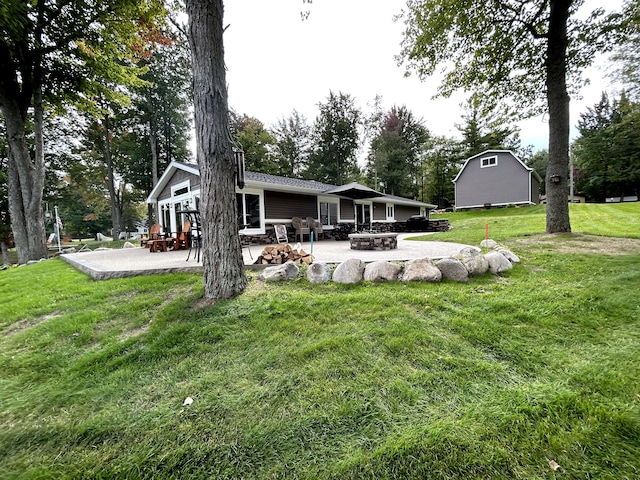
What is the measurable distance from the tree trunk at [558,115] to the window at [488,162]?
15653 millimetres

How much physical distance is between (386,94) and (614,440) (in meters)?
28.4

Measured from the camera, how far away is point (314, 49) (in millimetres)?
6113

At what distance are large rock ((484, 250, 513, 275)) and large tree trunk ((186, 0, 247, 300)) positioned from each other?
3641mm

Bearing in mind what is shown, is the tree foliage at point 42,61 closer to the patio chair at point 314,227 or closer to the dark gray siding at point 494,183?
the patio chair at point 314,227

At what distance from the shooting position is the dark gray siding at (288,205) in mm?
10117

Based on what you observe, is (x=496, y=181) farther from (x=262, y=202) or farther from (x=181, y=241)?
(x=181, y=241)

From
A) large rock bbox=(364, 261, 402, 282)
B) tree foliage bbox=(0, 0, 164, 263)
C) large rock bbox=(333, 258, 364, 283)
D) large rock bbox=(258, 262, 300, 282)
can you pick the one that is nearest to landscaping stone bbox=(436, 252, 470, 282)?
large rock bbox=(364, 261, 402, 282)

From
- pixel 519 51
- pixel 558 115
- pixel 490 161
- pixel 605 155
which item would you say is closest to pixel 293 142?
pixel 490 161

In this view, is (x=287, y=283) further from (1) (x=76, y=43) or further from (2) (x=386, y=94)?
(2) (x=386, y=94)

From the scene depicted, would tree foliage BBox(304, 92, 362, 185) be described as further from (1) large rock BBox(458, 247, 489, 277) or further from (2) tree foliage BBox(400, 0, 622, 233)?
(1) large rock BBox(458, 247, 489, 277)

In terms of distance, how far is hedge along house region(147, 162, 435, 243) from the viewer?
948 cm

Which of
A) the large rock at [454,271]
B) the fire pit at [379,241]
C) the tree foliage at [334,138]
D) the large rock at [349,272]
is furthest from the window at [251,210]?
the tree foliage at [334,138]

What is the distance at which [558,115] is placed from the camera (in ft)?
20.0

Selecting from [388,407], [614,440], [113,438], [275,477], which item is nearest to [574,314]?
[614,440]
